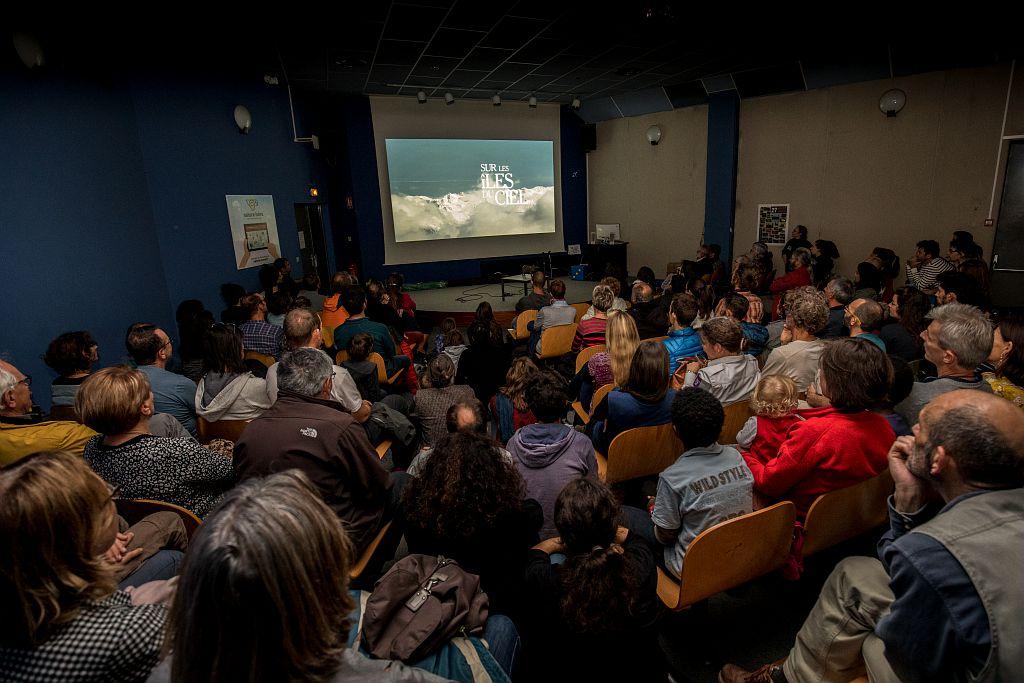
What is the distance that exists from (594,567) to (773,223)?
30.1 ft

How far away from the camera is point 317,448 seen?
201 cm

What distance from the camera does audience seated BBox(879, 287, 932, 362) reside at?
147 inches

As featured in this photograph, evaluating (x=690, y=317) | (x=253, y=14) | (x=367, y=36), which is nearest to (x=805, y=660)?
(x=690, y=317)

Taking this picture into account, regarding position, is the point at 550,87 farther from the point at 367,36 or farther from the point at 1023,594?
the point at 1023,594

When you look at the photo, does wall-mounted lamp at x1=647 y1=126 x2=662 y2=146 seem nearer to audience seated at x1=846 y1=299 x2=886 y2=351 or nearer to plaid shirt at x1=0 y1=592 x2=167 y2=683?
audience seated at x1=846 y1=299 x2=886 y2=351

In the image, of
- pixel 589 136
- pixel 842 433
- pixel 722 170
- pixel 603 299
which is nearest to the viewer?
pixel 842 433

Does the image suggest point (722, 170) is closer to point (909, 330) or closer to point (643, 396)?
point (909, 330)

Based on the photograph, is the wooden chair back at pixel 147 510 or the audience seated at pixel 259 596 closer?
the audience seated at pixel 259 596

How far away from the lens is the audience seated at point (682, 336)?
3.76 metres

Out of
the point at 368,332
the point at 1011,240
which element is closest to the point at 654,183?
the point at 1011,240

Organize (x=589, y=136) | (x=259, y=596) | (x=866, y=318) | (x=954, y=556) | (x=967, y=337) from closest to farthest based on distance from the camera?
1. (x=259, y=596)
2. (x=954, y=556)
3. (x=967, y=337)
4. (x=866, y=318)
5. (x=589, y=136)

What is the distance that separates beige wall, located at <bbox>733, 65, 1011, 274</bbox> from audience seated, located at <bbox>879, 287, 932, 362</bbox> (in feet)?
13.8

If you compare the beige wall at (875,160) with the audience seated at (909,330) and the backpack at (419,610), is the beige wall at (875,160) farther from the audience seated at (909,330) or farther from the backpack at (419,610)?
the backpack at (419,610)

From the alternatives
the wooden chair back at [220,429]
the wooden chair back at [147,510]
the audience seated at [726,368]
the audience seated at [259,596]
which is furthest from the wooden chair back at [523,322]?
the audience seated at [259,596]
